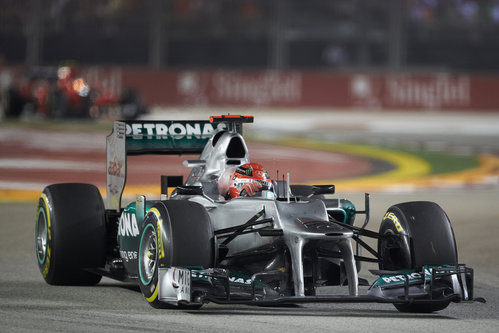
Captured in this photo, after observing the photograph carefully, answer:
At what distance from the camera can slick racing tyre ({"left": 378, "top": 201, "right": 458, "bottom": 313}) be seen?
24.7 ft

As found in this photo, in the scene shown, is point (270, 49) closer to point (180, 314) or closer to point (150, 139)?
point (150, 139)

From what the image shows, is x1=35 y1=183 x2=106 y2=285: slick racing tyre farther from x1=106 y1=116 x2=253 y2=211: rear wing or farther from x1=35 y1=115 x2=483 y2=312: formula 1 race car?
x1=106 y1=116 x2=253 y2=211: rear wing

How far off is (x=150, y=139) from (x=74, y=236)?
1231 millimetres

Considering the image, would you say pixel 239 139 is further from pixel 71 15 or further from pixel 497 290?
pixel 71 15

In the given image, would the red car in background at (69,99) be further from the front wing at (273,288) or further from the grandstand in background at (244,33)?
the front wing at (273,288)

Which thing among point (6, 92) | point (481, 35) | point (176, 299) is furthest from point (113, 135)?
point (481, 35)

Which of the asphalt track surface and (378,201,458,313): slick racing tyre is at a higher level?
(378,201,458,313): slick racing tyre

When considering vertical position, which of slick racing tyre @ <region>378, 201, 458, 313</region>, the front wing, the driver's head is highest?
the driver's head

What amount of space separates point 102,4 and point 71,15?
1.30 m

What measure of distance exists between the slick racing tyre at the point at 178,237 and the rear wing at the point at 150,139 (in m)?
1.54

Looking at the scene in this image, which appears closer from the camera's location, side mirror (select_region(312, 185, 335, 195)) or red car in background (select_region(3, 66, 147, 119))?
side mirror (select_region(312, 185, 335, 195))

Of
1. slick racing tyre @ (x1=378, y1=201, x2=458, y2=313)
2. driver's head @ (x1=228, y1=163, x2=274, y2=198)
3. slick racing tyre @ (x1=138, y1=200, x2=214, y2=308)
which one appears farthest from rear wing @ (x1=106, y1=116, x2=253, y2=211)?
slick racing tyre @ (x1=378, y1=201, x2=458, y2=313)

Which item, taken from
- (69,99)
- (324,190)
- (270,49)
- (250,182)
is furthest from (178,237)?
(270,49)

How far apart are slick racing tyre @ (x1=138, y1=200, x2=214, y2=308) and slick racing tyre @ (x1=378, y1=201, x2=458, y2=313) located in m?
1.36
